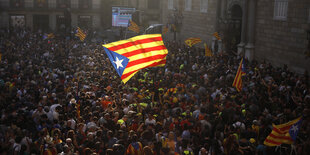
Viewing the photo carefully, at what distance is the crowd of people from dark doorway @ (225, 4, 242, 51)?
28.4 ft

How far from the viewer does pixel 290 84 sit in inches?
650

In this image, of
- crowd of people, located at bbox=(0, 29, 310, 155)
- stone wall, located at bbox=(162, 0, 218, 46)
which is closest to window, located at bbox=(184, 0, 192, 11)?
stone wall, located at bbox=(162, 0, 218, 46)

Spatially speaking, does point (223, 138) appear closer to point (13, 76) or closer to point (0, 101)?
point (0, 101)

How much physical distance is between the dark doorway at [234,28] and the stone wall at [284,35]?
108 inches

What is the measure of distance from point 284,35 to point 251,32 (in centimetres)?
332

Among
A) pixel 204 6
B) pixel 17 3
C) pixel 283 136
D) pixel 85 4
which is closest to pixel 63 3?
pixel 85 4

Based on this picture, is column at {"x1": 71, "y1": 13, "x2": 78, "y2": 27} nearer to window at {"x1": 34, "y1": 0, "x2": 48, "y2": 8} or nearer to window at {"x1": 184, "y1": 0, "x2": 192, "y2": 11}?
window at {"x1": 34, "y1": 0, "x2": 48, "y2": 8}

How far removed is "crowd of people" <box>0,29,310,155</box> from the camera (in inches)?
379

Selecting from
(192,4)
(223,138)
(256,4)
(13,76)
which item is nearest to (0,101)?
(13,76)

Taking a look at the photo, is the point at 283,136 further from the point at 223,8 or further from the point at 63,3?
the point at 63,3

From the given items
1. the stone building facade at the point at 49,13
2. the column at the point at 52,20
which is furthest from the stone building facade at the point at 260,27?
the column at the point at 52,20

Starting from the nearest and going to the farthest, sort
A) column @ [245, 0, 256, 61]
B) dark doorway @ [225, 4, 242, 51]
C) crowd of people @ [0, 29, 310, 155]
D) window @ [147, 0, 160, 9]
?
crowd of people @ [0, 29, 310, 155] < column @ [245, 0, 256, 61] < dark doorway @ [225, 4, 242, 51] < window @ [147, 0, 160, 9]

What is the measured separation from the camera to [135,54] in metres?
13.5

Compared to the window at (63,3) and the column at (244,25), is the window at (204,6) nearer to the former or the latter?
the column at (244,25)
